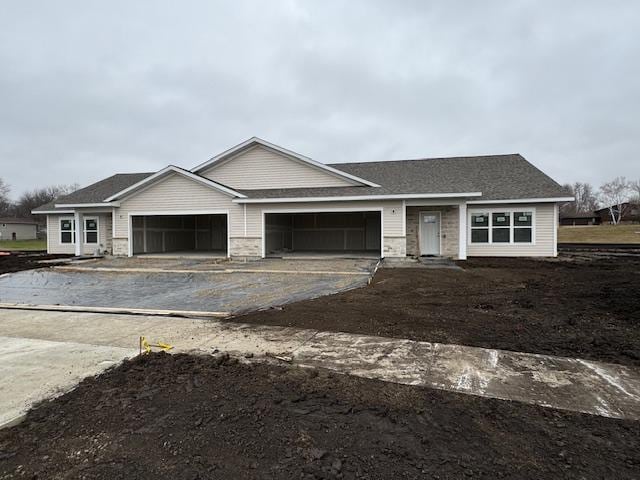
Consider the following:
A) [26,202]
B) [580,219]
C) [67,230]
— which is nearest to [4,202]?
[26,202]

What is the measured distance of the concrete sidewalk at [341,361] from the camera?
12.1 ft

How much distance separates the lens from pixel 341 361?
15.0 feet

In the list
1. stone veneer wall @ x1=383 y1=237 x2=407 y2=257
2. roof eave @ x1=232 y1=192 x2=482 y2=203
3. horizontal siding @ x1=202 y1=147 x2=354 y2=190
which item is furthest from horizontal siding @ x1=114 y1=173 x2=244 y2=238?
stone veneer wall @ x1=383 y1=237 x2=407 y2=257

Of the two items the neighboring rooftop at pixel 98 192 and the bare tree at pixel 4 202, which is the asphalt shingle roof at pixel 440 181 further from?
the bare tree at pixel 4 202

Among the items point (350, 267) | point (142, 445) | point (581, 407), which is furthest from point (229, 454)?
point (350, 267)

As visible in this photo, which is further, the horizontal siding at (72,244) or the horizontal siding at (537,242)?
the horizontal siding at (72,244)

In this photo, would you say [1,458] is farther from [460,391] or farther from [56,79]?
[56,79]

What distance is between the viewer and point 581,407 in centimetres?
338

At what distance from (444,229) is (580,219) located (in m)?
66.5

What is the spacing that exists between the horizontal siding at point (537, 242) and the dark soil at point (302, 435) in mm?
15929

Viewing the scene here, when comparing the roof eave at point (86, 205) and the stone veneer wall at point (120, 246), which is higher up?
the roof eave at point (86, 205)

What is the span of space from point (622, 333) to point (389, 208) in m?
11.4

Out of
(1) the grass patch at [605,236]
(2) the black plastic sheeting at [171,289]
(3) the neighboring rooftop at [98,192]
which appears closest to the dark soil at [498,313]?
(2) the black plastic sheeting at [171,289]

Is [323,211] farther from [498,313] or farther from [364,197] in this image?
[498,313]
